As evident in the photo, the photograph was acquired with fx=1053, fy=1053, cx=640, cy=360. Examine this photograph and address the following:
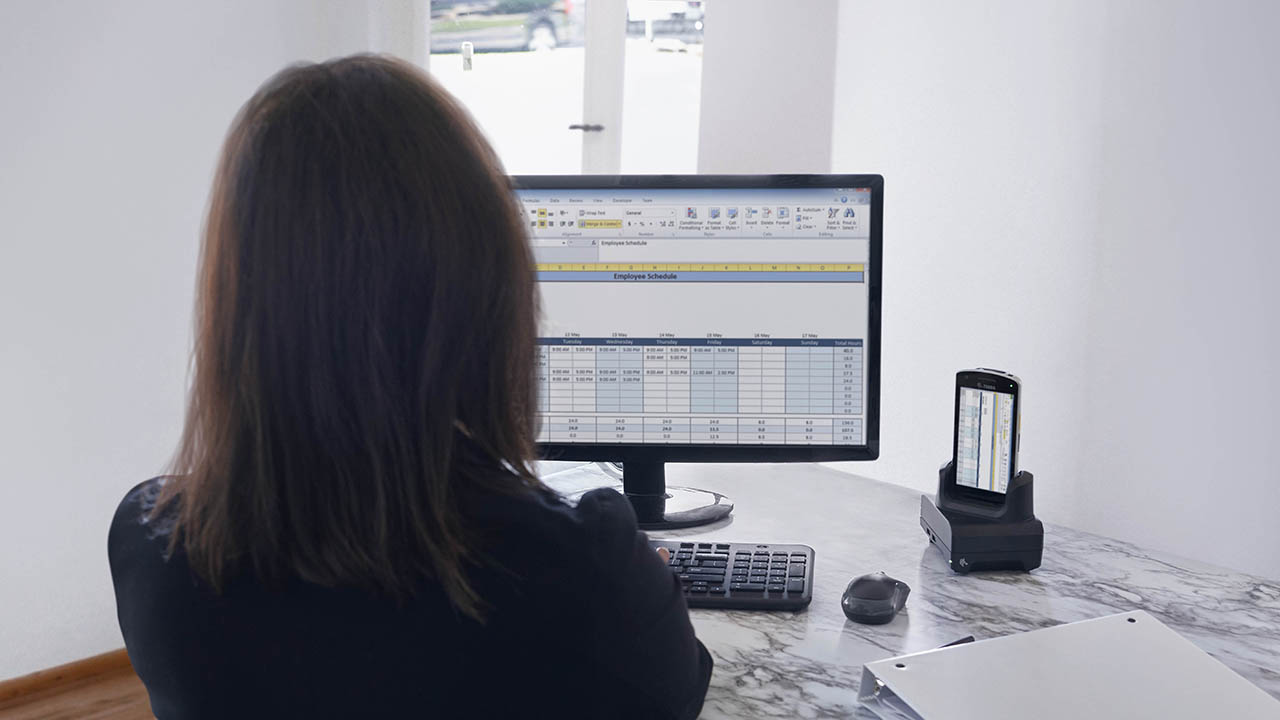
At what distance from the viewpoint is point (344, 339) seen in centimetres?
72

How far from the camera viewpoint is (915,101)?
2479mm

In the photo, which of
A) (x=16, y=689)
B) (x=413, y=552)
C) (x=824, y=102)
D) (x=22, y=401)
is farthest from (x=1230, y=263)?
(x=16, y=689)

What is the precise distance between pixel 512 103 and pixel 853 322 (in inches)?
83.8

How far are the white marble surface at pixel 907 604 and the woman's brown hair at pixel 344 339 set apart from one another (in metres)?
0.37

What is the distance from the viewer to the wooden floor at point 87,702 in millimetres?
2369

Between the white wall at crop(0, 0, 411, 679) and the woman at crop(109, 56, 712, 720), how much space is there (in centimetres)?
192

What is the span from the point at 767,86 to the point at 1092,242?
3.04 ft

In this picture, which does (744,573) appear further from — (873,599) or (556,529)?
(556,529)

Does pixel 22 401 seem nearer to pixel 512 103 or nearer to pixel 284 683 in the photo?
pixel 512 103

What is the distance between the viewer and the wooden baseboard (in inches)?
95.3

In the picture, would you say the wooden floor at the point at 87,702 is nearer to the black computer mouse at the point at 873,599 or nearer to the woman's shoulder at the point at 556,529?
the black computer mouse at the point at 873,599

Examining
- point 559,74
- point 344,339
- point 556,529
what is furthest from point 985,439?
point 559,74

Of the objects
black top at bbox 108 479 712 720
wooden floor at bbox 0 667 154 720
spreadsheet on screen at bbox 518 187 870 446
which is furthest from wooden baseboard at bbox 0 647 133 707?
black top at bbox 108 479 712 720

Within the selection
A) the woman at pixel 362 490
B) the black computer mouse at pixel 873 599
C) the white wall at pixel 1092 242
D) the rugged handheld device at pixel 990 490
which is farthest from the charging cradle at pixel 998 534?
the white wall at pixel 1092 242
